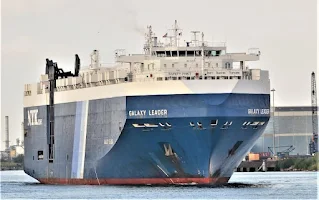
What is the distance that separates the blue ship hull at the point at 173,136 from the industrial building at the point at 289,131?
221ft

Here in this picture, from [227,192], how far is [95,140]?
12284mm

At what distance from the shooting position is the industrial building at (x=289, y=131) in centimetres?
14975

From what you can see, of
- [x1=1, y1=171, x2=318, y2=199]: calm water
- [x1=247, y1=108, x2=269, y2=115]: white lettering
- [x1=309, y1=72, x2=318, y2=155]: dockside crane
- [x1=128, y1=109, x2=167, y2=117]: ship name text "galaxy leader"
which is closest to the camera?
[x1=1, y1=171, x2=318, y2=199]: calm water

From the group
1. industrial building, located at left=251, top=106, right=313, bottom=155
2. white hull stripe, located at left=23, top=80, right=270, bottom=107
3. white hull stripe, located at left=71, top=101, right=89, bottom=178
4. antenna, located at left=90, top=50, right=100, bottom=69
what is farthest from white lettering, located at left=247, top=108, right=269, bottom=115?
industrial building, located at left=251, top=106, right=313, bottom=155

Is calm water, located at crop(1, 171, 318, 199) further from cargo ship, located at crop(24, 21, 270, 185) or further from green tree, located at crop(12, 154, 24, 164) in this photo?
green tree, located at crop(12, 154, 24, 164)

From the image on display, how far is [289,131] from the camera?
15112cm

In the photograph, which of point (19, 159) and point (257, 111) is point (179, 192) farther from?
point (19, 159)

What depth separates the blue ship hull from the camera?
7769 centimetres

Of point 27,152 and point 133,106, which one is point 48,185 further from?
point 133,106

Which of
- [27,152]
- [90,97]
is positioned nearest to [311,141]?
[27,152]

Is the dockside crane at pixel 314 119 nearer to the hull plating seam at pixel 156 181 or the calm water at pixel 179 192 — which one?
the calm water at pixel 179 192

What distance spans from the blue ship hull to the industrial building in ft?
221

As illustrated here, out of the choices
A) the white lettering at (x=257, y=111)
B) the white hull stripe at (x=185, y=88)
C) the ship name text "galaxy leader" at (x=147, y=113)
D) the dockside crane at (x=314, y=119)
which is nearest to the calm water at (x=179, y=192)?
the ship name text "galaxy leader" at (x=147, y=113)

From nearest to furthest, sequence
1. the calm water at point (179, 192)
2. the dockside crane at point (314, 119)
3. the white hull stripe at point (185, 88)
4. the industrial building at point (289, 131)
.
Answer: the calm water at point (179, 192) < the white hull stripe at point (185, 88) < the dockside crane at point (314, 119) < the industrial building at point (289, 131)
